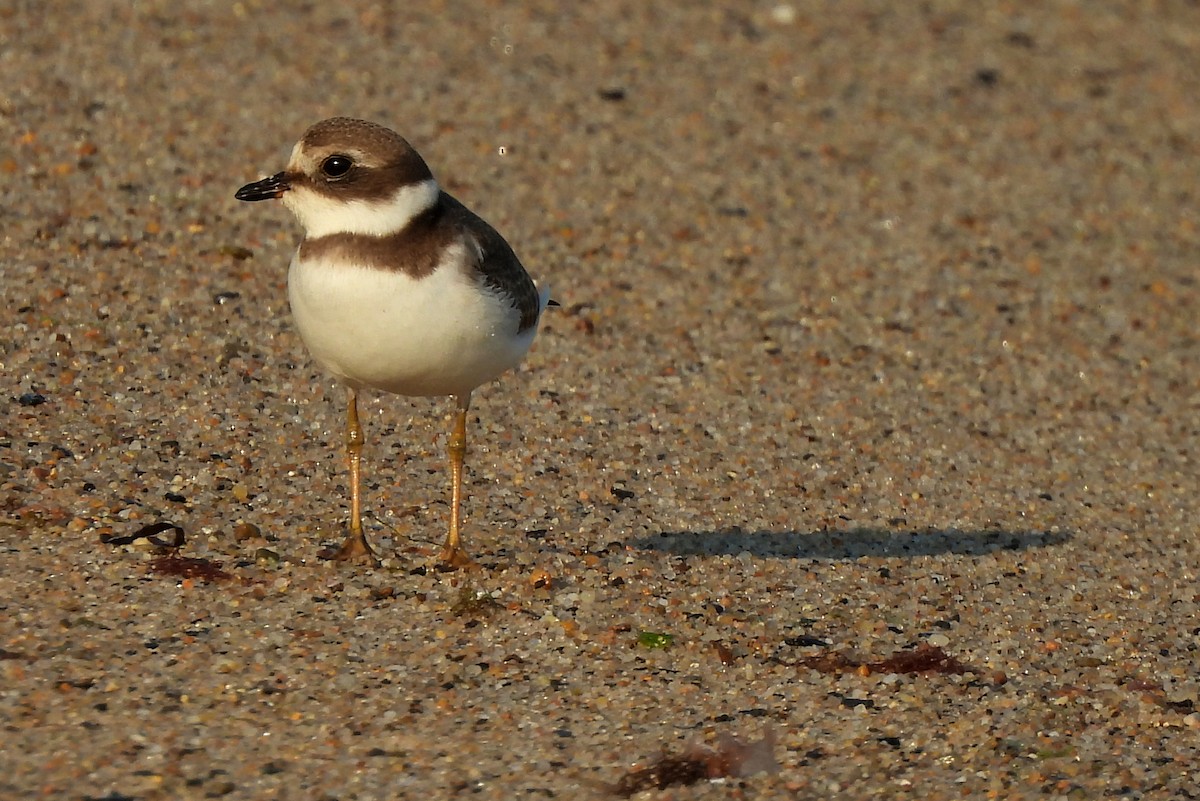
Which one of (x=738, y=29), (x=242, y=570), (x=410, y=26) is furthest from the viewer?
(x=738, y=29)

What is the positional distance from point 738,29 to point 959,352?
4095 mm

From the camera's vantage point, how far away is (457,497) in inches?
249

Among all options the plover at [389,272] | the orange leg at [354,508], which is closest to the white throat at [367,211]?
the plover at [389,272]

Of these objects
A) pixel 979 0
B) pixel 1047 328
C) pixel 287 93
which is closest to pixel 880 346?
pixel 1047 328

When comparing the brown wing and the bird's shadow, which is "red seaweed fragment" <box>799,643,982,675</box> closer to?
the bird's shadow

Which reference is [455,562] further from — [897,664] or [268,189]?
[897,664]

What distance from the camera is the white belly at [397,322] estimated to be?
545cm

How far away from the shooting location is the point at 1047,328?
918 centimetres

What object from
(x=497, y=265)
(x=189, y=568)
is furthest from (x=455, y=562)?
(x=497, y=265)

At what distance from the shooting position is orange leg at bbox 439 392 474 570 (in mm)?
6227

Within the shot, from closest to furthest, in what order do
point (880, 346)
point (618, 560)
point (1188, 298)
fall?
point (618, 560), point (880, 346), point (1188, 298)

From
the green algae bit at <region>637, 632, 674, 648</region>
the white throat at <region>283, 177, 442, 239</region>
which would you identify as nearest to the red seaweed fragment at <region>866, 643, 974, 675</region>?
the green algae bit at <region>637, 632, 674, 648</region>

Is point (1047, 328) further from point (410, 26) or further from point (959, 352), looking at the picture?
point (410, 26)

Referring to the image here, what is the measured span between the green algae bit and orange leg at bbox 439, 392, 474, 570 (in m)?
0.73
